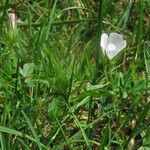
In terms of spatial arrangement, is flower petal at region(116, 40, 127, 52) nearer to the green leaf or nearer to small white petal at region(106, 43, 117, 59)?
small white petal at region(106, 43, 117, 59)

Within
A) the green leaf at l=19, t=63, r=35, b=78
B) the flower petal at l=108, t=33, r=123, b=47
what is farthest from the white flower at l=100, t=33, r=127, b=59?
the green leaf at l=19, t=63, r=35, b=78

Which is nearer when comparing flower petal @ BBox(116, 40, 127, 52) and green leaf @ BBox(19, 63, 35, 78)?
green leaf @ BBox(19, 63, 35, 78)

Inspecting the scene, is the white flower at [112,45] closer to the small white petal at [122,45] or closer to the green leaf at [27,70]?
the small white petal at [122,45]

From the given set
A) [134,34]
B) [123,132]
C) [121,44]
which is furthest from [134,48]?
[123,132]

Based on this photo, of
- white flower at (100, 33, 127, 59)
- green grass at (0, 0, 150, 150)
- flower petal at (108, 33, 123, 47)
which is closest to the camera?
green grass at (0, 0, 150, 150)

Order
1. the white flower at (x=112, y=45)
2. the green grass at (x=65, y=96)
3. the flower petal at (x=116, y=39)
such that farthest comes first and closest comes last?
the flower petal at (x=116, y=39), the white flower at (x=112, y=45), the green grass at (x=65, y=96)

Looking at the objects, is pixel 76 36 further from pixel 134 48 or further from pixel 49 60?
pixel 49 60

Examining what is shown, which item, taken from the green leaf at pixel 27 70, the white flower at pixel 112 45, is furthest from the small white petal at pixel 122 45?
the green leaf at pixel 27 70

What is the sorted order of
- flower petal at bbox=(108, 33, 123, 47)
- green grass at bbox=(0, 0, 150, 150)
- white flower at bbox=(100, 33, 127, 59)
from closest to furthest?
green grass at bbox=(0, 0, 150, 150) → white flower at bbox=(100, 33, 127, 59) → flower petal at bbox=(108, 33, 123, 47)
